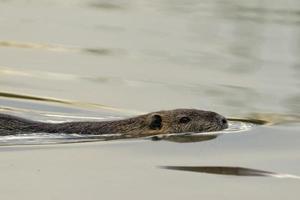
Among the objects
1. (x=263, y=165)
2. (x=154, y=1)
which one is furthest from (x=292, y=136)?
(x=154, y=1)

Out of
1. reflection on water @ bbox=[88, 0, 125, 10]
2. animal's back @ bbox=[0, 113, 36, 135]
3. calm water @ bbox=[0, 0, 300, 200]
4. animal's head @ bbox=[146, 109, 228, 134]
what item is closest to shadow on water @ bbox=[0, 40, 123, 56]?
calm water @ bbox=[0, 0, 300, 200]

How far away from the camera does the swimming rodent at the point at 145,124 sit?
783cm

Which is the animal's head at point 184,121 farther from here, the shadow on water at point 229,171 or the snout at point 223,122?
the shadow on water at point 229,171

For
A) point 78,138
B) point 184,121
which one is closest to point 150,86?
point 184,121

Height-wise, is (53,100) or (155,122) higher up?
(53,100)

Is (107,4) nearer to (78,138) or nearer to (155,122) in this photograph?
(155,122)

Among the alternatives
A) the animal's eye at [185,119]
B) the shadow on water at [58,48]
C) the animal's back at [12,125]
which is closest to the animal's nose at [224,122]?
the animal's eye at [185,119]

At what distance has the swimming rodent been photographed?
25.7 feet

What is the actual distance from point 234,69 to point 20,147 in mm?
3788

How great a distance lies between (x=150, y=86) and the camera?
384 inches

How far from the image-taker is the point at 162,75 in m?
10.3

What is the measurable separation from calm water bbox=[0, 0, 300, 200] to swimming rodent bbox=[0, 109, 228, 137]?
16cm

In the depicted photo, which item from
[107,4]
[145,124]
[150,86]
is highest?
[107,4]

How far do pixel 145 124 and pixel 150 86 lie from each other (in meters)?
1.81
